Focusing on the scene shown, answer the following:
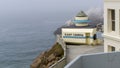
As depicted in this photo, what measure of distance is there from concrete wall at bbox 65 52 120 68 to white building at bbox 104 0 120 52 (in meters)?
9.00

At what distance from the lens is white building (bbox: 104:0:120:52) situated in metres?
16.6

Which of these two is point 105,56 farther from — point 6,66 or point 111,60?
point 6,66

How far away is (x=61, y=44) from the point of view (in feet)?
112

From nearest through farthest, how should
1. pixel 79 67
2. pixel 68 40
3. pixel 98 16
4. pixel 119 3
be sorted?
pixel 79 67, pixel 119 3, pixel 68 40, pixel 98 16

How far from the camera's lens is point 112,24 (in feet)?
58.6

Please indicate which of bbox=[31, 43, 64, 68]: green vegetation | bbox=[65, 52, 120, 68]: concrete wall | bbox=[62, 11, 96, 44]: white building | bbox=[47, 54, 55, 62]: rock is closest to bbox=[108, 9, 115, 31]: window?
bbox=[65, 52, 120, 68]: concrete wall

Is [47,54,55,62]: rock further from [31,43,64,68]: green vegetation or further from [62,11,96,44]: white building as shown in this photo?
[62,11,96,44]: white building

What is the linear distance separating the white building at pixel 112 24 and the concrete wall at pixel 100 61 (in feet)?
29.5

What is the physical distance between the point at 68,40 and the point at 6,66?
22.0 meters

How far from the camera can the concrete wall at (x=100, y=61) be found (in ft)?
24.1

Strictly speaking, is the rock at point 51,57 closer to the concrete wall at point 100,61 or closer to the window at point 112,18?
the window at point 112,18

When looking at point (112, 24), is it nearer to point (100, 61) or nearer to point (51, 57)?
point (100, 61)

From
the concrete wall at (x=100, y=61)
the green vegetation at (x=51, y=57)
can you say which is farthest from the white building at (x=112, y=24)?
the green vegetation at (x=51, y=57)

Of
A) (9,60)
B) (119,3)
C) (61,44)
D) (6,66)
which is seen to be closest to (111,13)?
(119,3)
